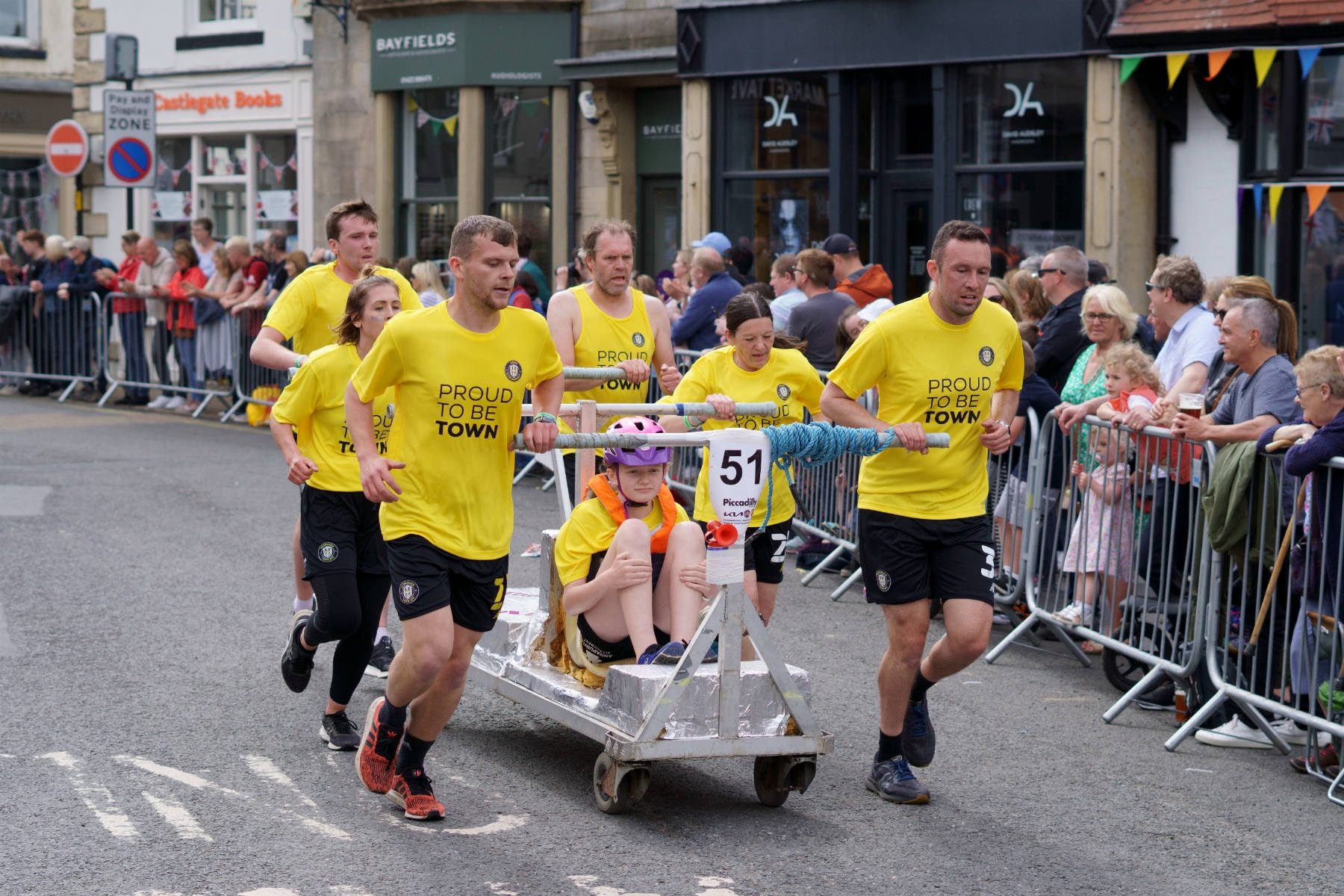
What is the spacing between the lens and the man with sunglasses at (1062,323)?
9.47 metres

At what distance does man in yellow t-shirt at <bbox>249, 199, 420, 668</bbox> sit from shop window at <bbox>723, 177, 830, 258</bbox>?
35.0ft

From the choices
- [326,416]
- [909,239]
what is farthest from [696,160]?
[326,416]

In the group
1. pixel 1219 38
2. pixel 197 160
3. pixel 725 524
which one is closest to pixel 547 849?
pixel 725 524

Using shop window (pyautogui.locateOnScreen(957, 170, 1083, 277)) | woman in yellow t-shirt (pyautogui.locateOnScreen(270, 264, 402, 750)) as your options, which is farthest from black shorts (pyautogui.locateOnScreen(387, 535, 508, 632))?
shop window (pyautogui.locateOnScreen(957, 170, 1083, 277))

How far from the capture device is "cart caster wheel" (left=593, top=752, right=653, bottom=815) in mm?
5789

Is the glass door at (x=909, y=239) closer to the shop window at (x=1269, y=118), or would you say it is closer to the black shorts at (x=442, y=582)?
→ the shop window at (x=1269, y=118)

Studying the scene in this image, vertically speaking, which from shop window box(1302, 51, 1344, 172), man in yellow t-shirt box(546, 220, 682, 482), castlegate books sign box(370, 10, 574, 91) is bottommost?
man in yellow t-shirt box(546, 220, 682, 482)

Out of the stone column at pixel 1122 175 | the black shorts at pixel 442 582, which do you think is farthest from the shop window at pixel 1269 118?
the black shorts at pixel 442 582

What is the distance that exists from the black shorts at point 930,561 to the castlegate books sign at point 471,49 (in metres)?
15.8

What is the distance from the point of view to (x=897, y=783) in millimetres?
6113

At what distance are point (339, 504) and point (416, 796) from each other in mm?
1392

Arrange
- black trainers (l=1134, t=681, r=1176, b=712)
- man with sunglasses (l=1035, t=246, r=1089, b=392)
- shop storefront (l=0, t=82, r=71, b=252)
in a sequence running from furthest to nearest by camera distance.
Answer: shop storefront (l=0, t=82, r=71, b=252)
man with sunglasses (l=1035, t=246, r=1089, b=392)
black trainers (l=1134, t=681, r=1176, b=712)

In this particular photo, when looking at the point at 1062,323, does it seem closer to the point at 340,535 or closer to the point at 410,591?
the point at 340,535

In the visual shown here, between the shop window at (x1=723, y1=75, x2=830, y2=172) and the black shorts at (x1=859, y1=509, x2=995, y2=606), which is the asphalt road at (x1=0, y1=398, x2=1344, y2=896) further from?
the shop window at (x1=723, y1=75, x2=830, y2=172)
